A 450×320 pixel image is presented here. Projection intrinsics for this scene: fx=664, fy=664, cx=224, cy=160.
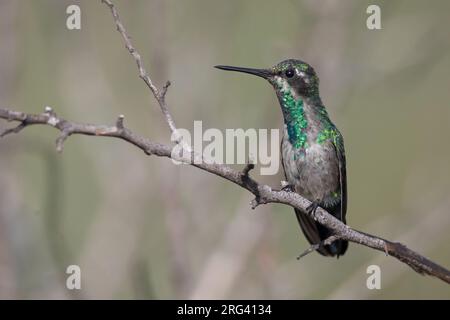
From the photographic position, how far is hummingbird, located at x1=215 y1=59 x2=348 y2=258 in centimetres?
516

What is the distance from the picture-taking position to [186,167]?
6.74 meters

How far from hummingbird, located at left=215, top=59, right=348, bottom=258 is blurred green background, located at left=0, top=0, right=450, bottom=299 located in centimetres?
100

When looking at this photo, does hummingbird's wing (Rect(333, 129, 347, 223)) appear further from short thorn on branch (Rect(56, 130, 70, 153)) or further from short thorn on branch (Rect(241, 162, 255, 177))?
short thorn on branch (Rect(56, 130, 70, 153))

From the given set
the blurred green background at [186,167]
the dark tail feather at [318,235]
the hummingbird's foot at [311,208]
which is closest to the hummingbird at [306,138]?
the dark tail feather at [318,235]

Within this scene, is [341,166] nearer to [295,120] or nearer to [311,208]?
[295,120]

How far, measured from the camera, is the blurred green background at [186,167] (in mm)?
6016

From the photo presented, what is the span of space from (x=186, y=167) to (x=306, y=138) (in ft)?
6.14

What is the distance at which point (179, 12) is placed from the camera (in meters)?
6.79

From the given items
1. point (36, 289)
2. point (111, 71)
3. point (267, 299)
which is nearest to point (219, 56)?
point (111, 71)

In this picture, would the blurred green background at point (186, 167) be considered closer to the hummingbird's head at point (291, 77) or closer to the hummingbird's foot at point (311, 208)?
the hummingbird's head at point (291, 77)

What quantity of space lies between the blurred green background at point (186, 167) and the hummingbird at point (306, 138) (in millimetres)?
1001

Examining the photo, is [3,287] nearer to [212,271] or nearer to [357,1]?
[212,271]

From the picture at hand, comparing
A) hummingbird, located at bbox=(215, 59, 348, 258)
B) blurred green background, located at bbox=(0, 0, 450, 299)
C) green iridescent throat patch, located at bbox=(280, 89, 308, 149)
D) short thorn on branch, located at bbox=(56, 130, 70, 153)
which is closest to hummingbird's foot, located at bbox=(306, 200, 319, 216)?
hummingbird, located at bbox=(215, 59, 348, 258)

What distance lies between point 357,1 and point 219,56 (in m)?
1.59
